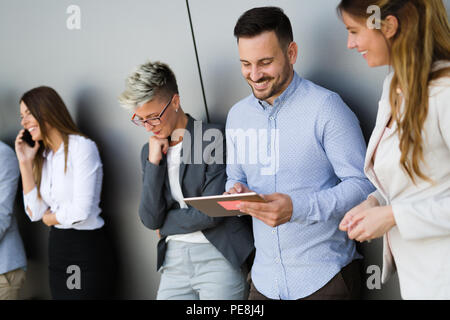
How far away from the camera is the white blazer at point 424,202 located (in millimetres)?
1590

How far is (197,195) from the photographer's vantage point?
271cm

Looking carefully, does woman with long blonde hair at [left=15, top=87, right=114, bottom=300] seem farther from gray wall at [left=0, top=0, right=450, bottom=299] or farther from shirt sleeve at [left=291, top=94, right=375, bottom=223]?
shirt sleeve at [left=291, top=94, right=375, bottom=223]

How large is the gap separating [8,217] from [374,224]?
9.17 feet

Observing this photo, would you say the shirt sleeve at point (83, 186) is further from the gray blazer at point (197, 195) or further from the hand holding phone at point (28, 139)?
the gray blazer at point (197, 195)

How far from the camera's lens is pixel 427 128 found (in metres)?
1.62

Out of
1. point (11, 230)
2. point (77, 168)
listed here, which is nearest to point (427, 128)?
point (77, 168)

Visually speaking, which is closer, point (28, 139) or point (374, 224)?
point (374, 224)

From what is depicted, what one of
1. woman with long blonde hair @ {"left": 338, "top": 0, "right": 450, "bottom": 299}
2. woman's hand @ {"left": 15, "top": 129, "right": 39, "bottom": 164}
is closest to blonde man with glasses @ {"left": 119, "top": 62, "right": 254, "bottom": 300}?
woman with long blonde hair @ {"left": 338, "top": 0, "right": 450, "bottom": 299}

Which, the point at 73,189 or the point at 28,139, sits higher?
the point at 28,139

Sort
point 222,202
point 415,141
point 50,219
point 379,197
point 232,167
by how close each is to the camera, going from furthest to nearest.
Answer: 1. point 50,219
2. point 232,167
3. point 222,202
4. point 379,197
5. point 415,141

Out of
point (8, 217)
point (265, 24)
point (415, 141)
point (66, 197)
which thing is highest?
point (265, 24)

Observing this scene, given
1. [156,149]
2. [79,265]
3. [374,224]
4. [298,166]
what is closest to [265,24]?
[298,166]

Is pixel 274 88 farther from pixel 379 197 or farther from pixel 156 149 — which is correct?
pixel 156 149

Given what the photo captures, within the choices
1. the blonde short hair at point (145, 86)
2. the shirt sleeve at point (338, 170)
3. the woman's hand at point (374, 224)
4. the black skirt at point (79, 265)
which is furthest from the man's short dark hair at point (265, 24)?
the black skirt at point (79, 265)
